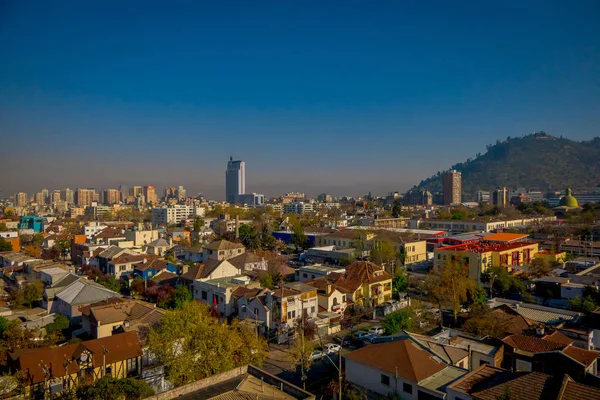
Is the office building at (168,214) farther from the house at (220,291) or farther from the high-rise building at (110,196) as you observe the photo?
the high-rise building at (110,196)

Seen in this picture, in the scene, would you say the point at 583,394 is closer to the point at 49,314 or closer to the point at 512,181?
the point at 49,314

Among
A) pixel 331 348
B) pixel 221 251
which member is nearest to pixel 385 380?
pixel 331 348

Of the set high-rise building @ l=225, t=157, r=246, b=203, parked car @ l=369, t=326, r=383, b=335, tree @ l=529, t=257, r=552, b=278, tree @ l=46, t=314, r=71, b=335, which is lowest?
parked car @ l=369, t=326, r=383, b=335

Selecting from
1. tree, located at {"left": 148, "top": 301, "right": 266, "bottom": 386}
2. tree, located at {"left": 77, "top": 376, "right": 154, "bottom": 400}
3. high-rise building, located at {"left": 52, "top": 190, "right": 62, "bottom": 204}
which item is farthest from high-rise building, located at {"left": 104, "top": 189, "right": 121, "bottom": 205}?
tree, located at {"left": 77, "top": 376, "right": 154, "bottom": 400}

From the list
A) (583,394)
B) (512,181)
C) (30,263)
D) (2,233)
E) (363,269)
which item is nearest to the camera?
(583,394)

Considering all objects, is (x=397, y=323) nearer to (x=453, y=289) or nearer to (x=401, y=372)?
(x=453, y=289)

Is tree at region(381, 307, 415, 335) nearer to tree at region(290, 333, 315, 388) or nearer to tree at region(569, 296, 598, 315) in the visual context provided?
tree at region(290, 333, 315, 388)

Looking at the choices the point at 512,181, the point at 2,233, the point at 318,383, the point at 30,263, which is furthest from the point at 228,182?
the point at 318,383
